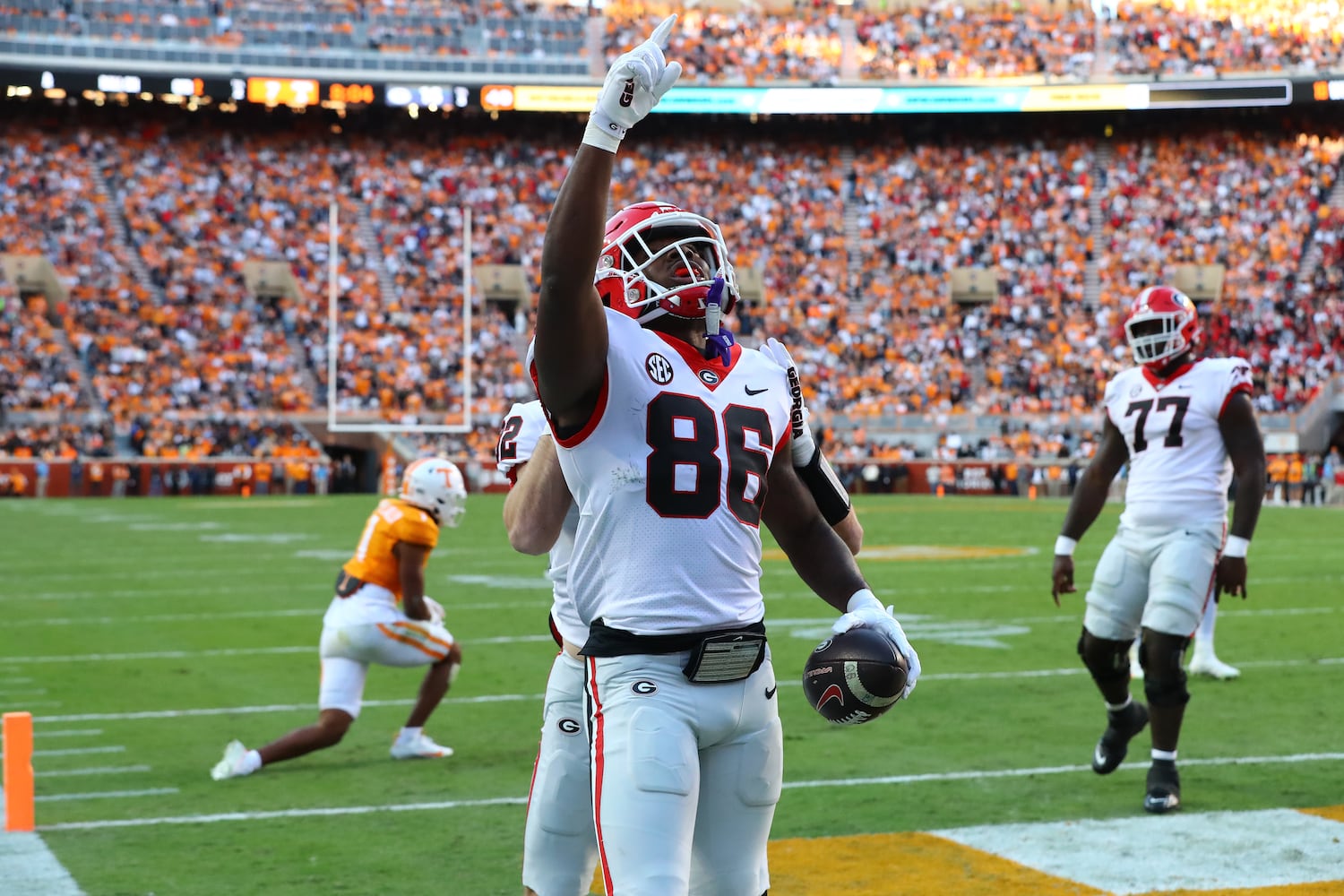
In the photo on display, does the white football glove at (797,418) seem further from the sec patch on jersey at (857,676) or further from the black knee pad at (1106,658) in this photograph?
the black knee pad at (1106,658)

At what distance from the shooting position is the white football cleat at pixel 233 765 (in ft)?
23.9

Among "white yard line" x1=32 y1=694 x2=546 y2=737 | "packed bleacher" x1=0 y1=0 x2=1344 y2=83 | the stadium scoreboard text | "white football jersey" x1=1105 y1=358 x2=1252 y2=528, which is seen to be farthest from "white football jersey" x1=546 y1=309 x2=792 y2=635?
"packed bleacher" x1=0 y1=0 x2=1344 y2=83

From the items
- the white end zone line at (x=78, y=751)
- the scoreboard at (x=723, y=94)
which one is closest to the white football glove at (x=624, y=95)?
the white end zone line at (x=78, y=751)

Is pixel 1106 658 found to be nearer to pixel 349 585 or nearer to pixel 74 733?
pixel 349 585

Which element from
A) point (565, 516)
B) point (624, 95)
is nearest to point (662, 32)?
point (624, 95)

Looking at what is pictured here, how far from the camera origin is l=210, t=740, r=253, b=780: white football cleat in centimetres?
728

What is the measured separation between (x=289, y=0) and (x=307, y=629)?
115ft

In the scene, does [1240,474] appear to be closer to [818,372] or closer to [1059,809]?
[1059,809]

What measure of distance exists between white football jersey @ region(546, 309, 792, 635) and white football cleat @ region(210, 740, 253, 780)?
14.4ft

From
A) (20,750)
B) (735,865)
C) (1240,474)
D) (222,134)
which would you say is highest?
(222,134)

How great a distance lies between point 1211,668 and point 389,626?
5250mm

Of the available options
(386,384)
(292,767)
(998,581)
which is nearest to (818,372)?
(386,384)

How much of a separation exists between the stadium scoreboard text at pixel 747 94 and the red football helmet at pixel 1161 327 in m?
34.6

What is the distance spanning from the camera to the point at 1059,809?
640cm
